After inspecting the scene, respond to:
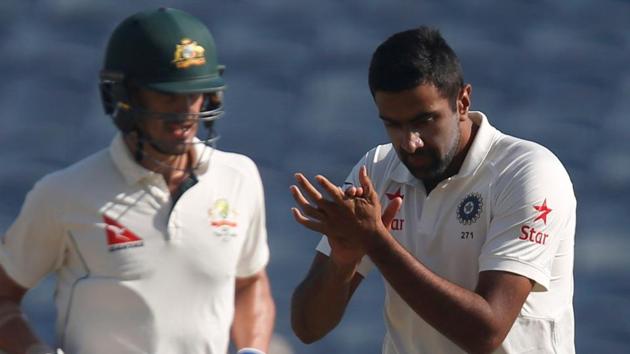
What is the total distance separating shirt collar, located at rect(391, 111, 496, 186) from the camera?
388 cm

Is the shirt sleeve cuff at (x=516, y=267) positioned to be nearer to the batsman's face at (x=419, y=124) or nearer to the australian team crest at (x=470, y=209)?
the australian team crest at (x=470, y=209)

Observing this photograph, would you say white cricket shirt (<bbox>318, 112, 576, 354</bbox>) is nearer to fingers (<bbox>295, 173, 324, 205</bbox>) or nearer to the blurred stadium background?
fingers (<bbox>295, 173, 324, 205</bbox>)

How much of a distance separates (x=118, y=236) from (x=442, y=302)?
823 millimetres

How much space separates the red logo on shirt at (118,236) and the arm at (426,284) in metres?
0.43

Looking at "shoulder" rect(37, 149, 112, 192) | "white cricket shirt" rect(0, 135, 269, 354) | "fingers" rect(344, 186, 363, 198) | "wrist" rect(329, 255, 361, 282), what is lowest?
"wrist" rect(329, 255, 361, 282)

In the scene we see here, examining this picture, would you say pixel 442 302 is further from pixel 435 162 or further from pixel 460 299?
pixel 435 162

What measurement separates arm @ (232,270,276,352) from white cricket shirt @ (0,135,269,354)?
3.1 inches

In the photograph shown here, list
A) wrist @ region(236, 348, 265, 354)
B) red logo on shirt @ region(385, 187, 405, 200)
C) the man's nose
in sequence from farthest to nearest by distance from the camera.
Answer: red logo on shirt @ region(385, 187, 405, 200)
the man's nose
wrist @ region(236, 348, 265, 354)

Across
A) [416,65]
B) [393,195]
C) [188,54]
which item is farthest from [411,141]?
[188,54]

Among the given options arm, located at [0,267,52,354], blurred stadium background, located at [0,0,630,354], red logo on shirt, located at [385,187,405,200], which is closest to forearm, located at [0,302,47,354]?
arm, located at [0,267,52,354]

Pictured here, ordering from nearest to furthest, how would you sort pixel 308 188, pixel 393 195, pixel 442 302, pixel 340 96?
1. pixel 308 188
2. pixel 442 302
3. pixel 393 195
4. pixel 340 96

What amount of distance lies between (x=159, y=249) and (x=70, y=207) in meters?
0.19

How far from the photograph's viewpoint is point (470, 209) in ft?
12.6

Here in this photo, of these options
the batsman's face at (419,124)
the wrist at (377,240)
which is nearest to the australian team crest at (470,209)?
the batsman's face at (419,124)
